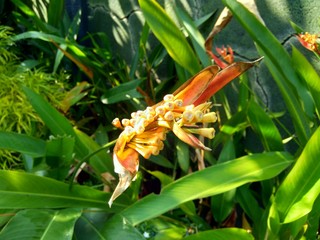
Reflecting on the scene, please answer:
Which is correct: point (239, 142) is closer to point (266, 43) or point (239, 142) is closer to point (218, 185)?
point (266, 43)

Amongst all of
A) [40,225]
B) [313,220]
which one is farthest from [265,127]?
[40,225]

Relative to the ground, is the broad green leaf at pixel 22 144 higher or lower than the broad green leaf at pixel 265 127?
higher

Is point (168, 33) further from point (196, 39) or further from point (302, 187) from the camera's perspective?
point (302, 187)

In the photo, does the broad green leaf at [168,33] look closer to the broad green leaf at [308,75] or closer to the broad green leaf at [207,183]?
the broad green leaf at [308,75]

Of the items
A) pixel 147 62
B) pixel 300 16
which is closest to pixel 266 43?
pixel 300 16

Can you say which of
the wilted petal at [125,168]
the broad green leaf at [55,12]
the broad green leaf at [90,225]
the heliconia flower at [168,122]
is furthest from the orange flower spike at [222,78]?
the broad green leaf at [55,12]

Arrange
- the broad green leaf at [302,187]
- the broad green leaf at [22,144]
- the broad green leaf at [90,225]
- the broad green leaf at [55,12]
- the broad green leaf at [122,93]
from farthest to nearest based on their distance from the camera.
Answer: the broad green leaf at [55,12] < the broad green leaf at [122,93] < the broad green leaf at [22,144] < the broad green leaf at [90,225] < the broad green leaf at [302,187]
